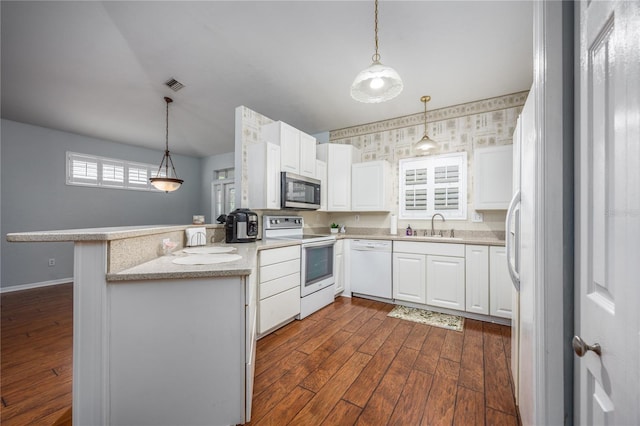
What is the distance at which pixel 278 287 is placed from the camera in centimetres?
249

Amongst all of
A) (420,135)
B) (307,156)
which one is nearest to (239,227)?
(307,156)

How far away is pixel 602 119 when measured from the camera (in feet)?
1.92

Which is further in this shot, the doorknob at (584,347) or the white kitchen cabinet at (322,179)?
the white kitchen cabinet at (322,179)

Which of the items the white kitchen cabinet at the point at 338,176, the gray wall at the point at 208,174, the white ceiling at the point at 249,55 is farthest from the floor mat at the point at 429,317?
the gray wall at the point at 208,174

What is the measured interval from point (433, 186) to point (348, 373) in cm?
278

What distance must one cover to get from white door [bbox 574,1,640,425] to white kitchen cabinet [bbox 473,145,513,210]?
2582 mm

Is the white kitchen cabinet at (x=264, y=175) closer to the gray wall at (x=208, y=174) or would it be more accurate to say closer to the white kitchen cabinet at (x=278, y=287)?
the white kitchen cabinet at (x=278, y=287)

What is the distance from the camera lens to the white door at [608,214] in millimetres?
468

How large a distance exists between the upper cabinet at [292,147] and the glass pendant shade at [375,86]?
134cm

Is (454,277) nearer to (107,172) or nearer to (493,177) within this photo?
(493,177)

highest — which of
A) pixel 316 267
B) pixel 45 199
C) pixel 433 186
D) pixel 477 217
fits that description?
pixel 433 186

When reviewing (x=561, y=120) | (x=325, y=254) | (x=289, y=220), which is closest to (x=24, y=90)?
(x=289, y=220)

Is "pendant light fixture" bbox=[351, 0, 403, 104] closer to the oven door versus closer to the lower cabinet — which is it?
the oven door

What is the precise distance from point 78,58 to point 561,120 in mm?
3810
